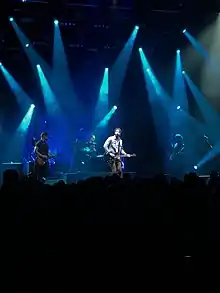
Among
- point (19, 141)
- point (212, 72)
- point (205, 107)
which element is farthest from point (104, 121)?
point (212, 72)

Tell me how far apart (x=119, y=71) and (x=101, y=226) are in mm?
11770

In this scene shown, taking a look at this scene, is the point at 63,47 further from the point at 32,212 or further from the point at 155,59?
the point at 32,212

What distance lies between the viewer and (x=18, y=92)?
13.6m

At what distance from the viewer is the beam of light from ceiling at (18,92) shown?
1332 centimetres

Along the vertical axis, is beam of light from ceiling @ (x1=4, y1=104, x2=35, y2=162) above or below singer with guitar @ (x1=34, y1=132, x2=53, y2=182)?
above

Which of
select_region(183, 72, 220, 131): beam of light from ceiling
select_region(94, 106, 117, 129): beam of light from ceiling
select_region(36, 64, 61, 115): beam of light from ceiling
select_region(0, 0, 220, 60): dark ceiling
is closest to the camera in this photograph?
select_region(0, 0, 220, 60): dark ceiling

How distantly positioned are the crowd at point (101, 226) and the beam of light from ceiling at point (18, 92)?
10486 millimetres

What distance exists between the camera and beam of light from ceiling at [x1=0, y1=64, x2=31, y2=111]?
43.7 feet

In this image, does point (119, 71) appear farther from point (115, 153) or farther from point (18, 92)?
point (115, 153)

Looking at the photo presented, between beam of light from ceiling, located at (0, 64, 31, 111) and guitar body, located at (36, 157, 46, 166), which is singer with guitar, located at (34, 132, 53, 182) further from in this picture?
beam of light from ceiling, located at (0, 64, 31, 111)

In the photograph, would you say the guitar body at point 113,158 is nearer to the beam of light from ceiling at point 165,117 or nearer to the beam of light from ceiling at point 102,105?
the beam of light from ceiling at point 165,117

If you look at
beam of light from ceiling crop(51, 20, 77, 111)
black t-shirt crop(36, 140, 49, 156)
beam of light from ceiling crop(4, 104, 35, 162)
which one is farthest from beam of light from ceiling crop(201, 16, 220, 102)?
black t-shirt crop(36, 140, 49, 156)

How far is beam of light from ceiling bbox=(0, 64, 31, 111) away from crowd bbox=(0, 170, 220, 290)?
10486mm

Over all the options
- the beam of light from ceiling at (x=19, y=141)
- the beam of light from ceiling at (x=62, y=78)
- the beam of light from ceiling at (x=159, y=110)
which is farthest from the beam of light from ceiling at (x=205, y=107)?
the beam of light from ceiling at (x=19, y=141)
